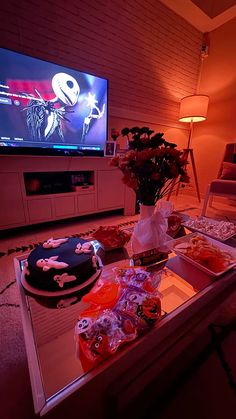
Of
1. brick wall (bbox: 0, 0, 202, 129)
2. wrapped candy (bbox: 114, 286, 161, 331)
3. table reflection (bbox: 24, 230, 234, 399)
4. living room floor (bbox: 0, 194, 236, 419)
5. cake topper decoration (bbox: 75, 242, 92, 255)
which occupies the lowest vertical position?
living room floor (bbox: 0, 194, 236, 419)

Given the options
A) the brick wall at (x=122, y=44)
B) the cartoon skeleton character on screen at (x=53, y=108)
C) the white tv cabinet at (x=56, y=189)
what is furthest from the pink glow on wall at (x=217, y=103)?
the cartoon skeleton character on screen at (x=53, y=108)

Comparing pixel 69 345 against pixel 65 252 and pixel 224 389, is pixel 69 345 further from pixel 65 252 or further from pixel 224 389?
pixel 224 389

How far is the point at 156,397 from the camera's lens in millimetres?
562

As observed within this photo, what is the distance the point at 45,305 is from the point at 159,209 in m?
0.54

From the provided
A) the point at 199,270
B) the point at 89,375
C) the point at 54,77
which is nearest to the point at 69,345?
the point at 89,375

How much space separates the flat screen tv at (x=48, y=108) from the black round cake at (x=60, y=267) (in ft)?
4.37

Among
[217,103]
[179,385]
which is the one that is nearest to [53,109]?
[179,385]

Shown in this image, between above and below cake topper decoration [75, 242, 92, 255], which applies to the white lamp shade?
above

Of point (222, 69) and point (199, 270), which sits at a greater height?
point (222, 69)

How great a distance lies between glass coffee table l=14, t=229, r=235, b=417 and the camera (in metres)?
0.37

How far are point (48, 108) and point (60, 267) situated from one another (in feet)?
5.45

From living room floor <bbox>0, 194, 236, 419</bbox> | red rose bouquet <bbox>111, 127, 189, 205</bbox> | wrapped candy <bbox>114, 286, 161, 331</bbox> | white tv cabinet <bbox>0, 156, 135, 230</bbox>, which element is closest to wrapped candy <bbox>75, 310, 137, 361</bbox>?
wrapped candy <bbox>114, 286, 161, 331</bbox>

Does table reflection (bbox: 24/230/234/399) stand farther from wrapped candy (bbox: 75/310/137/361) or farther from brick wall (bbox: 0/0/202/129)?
brick wall (bbox: 0/0/202/129)

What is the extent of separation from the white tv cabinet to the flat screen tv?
11 cm
